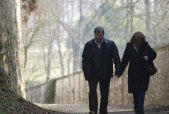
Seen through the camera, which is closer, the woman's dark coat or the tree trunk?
the woman's dark coat

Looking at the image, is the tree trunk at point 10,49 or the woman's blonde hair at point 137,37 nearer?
the woman's blonde hair at point 137,37

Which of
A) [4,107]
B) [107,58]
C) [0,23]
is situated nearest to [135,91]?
[107,58]

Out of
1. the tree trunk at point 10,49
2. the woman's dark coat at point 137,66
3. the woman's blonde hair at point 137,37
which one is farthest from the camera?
the tree trunk at point 10,49

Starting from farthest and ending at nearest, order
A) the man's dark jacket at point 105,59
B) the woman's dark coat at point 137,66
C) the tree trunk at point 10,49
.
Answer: the tree trunk at point 10,49, the man's dark jacket at point 105,59, the woman's dark coat at point 137,66

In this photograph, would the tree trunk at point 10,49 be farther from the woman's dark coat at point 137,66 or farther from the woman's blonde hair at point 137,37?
the woman's blonde hair at point 137,37

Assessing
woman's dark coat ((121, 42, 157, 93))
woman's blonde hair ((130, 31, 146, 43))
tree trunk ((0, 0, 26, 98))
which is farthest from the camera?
tree trunk ((0, 0, 26, 98))

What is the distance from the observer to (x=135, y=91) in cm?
789

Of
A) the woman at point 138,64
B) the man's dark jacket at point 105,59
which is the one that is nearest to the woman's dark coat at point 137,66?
the woman at point 138,64

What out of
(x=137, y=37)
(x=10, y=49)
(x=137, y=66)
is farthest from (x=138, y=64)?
(x=10, y=49)

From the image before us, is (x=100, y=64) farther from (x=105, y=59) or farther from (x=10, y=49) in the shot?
(x=10, y=49)

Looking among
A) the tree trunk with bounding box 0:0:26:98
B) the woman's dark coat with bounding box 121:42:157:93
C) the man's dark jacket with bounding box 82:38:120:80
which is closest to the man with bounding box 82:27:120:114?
the man's dark jacket with bounding box 82:38:120:80

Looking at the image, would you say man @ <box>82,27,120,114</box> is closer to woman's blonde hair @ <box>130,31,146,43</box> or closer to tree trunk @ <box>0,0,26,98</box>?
woman's blonde hair @ <box>130,31,146,43</box>

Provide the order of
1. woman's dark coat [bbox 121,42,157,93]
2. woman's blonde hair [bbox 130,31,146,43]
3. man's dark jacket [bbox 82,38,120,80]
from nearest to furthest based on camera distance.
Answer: woman's blonde hair [bbox 130,31,146,43]
woman's dark coat [bbox 121,42,157,93]
man's dark jacket [bbox 82,38,120,80]

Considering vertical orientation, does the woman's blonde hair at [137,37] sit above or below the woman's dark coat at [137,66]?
above
